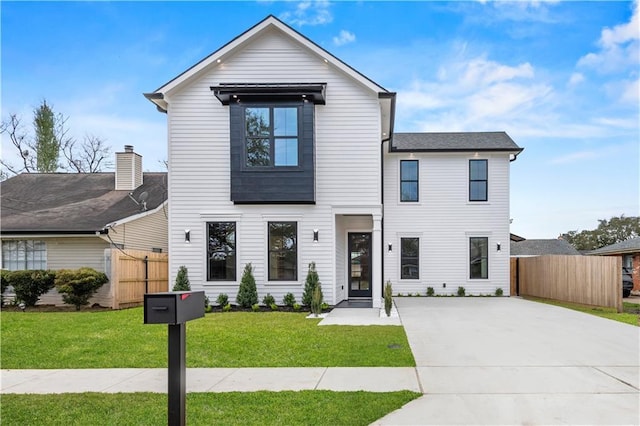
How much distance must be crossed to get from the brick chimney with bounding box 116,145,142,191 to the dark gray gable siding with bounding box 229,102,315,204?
7.15 meters

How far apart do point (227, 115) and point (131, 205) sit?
18.9 feet

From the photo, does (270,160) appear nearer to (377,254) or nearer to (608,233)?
(377,254)

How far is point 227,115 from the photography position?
42.8 feet

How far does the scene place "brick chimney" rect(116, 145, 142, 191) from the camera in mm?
17719

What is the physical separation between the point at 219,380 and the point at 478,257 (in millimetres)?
14379

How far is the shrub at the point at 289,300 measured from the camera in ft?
Result: 41.5

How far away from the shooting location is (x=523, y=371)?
231 inches

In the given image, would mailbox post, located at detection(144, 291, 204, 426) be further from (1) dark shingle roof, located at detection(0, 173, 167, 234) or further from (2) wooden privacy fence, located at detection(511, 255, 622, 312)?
(2) wooden privacy fence, located at detection(511, 255, 622, 312)

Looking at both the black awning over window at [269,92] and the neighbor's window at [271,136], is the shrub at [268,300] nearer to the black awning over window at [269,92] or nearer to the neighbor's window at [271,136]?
the neighbor's window at [271,136]

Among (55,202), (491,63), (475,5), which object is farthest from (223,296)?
(491,63)

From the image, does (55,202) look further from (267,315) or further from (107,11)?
(267,315)

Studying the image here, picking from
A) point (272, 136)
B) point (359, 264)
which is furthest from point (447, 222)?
point (272, 136)

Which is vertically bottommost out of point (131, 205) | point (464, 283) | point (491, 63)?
point (464, 283)

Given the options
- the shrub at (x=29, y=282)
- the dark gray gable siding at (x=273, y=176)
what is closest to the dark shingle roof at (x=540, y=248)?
the dark gray gable siding at (x=273, y=176)
